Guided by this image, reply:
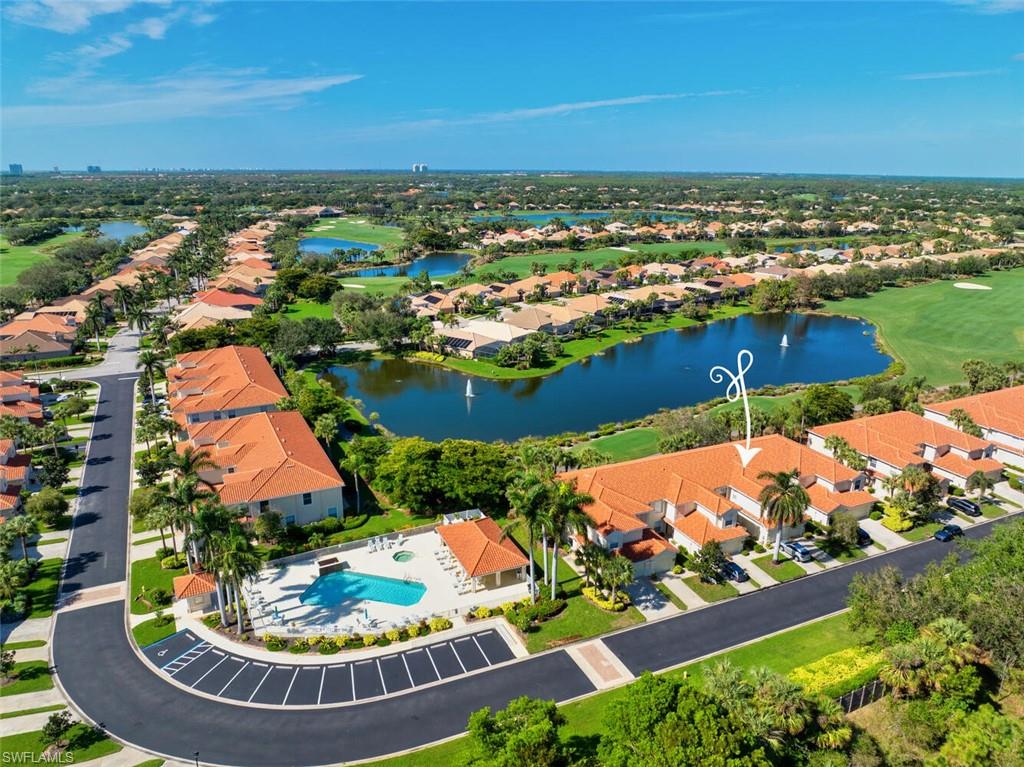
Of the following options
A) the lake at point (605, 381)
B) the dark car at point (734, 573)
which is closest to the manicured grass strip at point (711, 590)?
the dark car at point (734, 573)

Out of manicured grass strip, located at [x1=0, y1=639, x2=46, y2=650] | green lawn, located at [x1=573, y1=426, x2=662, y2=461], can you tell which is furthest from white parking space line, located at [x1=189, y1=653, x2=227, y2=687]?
green lawn, located at [x1=573, y1=426, x2=662, y2=461]

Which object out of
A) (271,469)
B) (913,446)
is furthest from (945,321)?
(271,469)

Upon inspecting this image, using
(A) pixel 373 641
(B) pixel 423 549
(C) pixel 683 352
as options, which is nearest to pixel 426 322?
(C) pixel 683 352

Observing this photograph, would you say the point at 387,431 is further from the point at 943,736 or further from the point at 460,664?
the point at 943,736

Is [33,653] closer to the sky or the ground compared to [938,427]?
closer to the ground

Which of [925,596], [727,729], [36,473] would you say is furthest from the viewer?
[36,473]

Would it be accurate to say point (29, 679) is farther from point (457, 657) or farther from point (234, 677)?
point (457, 657)
